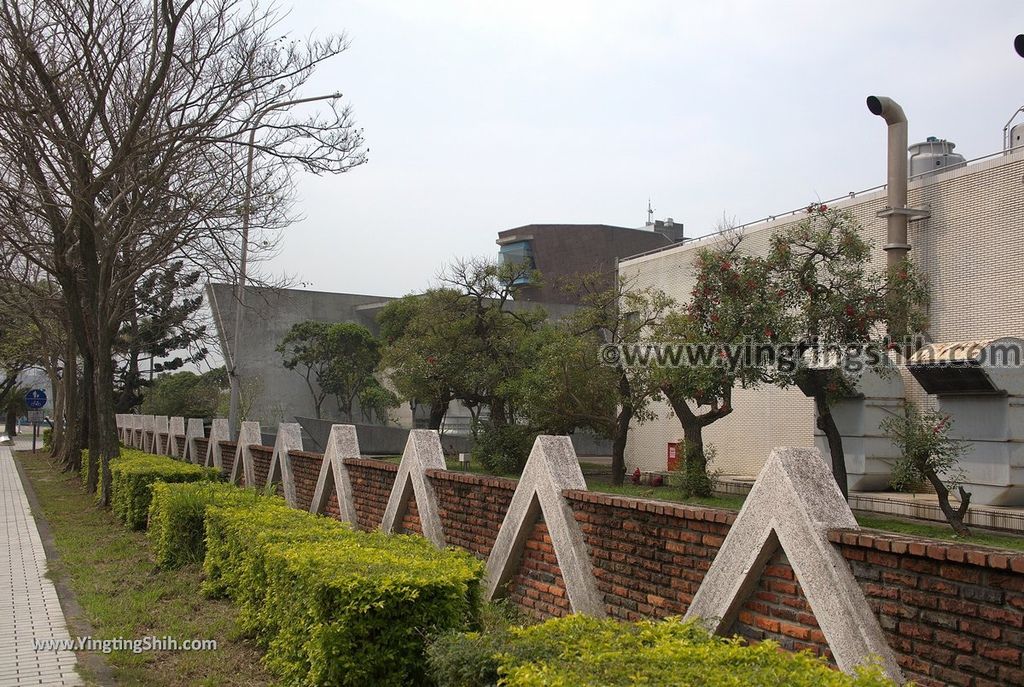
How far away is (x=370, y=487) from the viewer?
9.91 m

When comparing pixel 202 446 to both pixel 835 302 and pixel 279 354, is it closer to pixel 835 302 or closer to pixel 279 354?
pixel 835 302

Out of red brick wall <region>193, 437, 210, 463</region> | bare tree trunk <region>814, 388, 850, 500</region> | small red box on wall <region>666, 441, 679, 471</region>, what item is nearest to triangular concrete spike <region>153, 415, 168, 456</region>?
red brick wall <region>193, 437, 210, 463</region>

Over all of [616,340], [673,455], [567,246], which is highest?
[567,246]

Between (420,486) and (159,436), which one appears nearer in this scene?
(420,486)

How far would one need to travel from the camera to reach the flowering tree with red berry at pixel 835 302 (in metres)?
15.8

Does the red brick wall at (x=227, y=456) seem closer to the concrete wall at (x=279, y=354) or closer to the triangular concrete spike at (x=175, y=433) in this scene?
the triangular concrete spike at (x=175, y=433)

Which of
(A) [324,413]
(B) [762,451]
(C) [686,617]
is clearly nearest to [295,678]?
(C) [686,617]

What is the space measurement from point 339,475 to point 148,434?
19671 millimetres

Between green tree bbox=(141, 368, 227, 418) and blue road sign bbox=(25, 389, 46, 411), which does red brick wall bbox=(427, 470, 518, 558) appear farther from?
green tree bbox=(141, 368, 227, 418)

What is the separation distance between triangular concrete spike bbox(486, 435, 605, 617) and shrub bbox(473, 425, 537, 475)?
17426 mm

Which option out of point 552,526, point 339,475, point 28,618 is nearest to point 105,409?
point 339,475

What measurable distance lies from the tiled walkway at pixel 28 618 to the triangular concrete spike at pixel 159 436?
37.0 ft

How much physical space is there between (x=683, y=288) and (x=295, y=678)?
76.9 feet

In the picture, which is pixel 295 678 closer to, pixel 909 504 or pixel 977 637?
pixel 977 637
